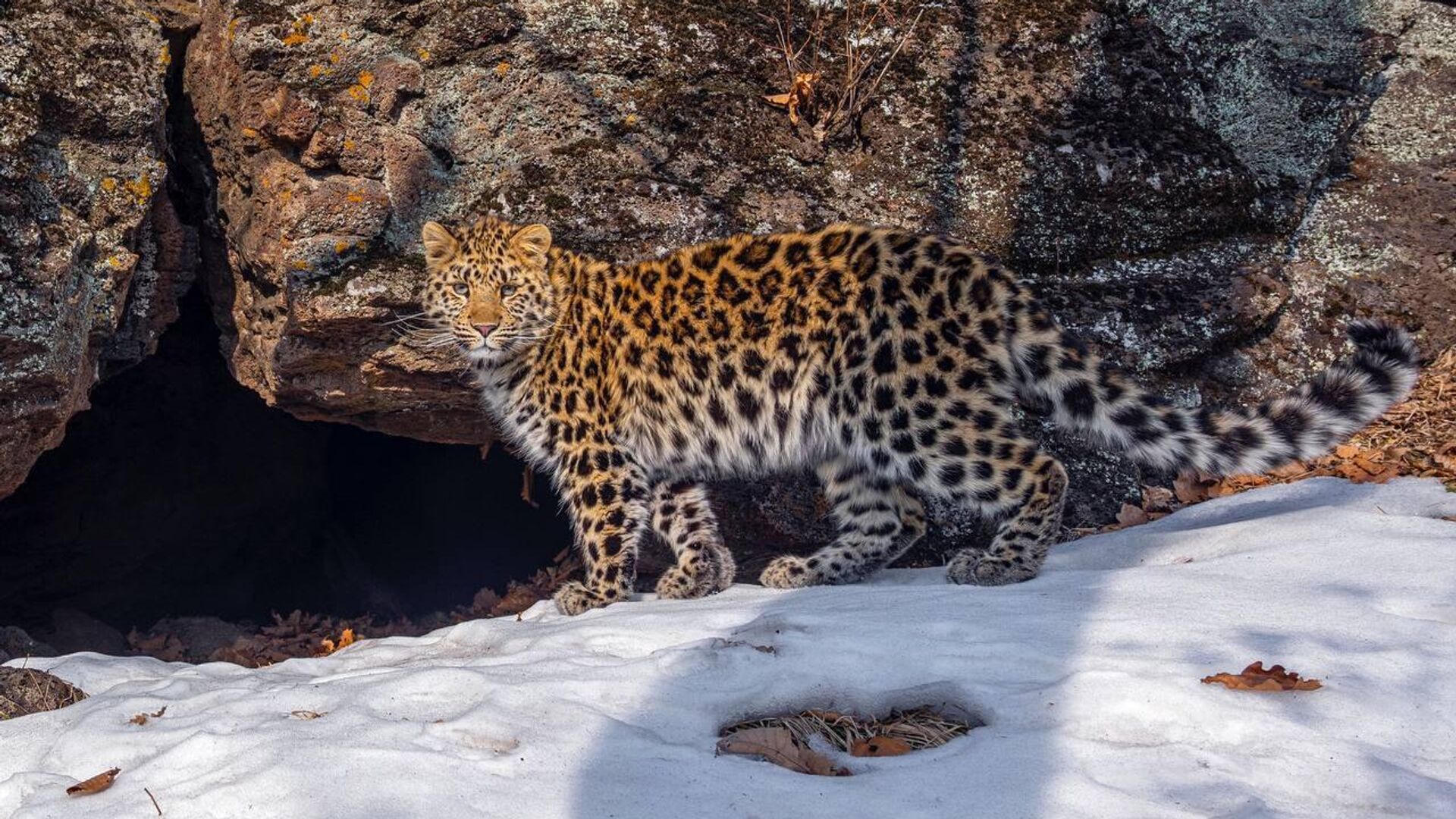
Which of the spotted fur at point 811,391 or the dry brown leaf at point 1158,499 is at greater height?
the spotted fur at point 811,391

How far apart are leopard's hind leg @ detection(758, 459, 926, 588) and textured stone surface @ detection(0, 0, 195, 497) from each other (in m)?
4.26

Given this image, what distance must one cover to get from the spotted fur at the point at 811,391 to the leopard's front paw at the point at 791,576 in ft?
0.06

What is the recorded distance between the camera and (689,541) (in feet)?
21.6

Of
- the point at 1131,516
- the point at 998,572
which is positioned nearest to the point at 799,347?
the point at 998,572

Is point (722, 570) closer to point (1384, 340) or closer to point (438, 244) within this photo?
point (438, 244)

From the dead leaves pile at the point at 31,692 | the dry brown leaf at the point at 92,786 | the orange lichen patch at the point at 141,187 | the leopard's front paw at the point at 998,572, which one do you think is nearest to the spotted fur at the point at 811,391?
the leopard's front paw at the point at 998,572

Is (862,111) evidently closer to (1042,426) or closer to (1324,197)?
(1042,426)

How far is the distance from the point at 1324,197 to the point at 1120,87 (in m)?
1.60

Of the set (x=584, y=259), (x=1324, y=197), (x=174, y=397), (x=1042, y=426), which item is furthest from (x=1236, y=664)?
(x=174, y=397)

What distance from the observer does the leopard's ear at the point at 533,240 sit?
6.35m

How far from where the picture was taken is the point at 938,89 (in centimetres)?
728

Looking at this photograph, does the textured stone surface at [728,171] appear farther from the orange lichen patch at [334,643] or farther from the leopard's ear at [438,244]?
the orange lichen patch at [334,643]

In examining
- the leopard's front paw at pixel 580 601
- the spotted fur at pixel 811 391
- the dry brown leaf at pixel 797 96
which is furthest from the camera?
the dry brown leaf at pixel 797 96

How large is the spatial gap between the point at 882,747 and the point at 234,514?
767 centimetres
